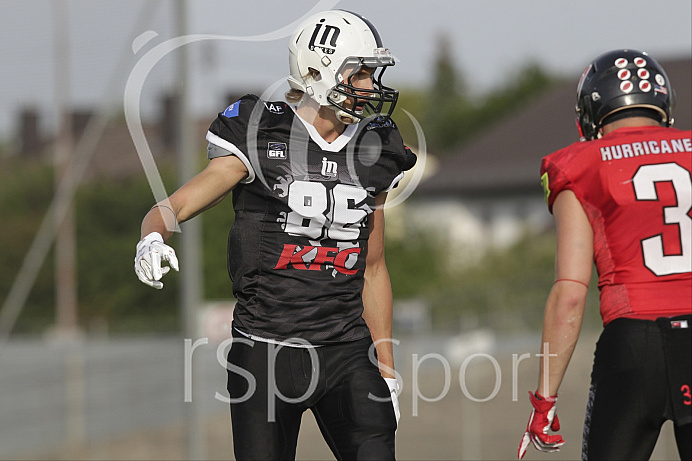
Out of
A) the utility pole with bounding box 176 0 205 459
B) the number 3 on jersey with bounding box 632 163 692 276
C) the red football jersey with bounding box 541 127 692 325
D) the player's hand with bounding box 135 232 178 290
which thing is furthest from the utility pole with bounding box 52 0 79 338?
the number 3 on jersey with bounding box 632 163 692 276

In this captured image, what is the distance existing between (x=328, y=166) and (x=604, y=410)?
1.34m

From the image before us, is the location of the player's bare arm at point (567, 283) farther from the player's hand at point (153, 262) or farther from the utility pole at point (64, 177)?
the utility pole at point (64, 177)

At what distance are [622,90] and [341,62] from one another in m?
1.06

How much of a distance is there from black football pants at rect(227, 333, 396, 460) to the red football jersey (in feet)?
2.94

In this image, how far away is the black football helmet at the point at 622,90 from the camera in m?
3.20

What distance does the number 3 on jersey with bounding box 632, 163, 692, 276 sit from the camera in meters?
2.92

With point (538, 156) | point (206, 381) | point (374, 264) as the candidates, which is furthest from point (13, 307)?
point (538, 156)

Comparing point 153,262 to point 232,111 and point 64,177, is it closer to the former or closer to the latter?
point 232,111

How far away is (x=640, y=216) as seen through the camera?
9.67 ft

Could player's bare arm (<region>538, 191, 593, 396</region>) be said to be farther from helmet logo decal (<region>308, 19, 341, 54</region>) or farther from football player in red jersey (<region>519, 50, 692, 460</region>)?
helmet logo decal (<region>308, 19, 341, 54</region>)

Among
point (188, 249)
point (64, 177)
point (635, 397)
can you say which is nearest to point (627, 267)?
point (635, 397)

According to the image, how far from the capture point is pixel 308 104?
12.2ft

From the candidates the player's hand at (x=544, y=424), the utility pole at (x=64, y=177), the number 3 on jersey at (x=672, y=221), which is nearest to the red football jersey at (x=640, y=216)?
the number 3 on jersey at (x=672, y=221)

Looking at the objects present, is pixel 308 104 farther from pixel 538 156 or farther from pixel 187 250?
pixel 538 156
